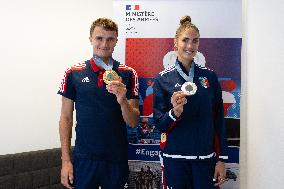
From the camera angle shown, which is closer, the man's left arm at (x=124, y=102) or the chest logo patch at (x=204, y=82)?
the man's left arm at (x=124, y=102)

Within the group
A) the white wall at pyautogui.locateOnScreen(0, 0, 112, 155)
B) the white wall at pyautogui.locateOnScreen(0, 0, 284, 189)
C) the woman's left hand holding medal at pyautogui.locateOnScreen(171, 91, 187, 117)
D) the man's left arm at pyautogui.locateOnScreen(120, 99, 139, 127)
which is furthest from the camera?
the white wall at pyautogui.locateOnScreen(0, 0, 112, 155)

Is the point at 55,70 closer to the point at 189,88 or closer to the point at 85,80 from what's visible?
the point at 85,80

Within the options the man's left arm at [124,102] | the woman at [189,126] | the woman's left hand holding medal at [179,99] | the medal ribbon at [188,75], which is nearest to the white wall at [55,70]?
the woman at [189,126]

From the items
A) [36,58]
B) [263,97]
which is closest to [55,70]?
[36,58]

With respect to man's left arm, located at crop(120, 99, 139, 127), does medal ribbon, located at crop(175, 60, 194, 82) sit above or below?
above

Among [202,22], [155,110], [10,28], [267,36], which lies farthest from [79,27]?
[267,36]

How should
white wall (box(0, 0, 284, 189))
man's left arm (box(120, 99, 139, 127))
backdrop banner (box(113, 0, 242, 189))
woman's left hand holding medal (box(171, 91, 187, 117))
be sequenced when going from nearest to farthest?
1. woman's left hand holding medal (box(171, 91, 187, 117))
2. man's left arm (box(120, 99, 139, 127))
3. white wall (box(0, 0, 284, 189))
4. backdrop banner (box(113, 0, 242, 189))

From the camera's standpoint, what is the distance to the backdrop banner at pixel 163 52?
2.75 metres

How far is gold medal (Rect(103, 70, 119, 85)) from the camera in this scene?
2189mm

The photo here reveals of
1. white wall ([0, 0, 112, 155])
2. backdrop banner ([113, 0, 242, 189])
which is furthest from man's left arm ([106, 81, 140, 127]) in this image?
white wall ([0, 0, 112, 155])

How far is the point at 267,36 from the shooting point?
241cm

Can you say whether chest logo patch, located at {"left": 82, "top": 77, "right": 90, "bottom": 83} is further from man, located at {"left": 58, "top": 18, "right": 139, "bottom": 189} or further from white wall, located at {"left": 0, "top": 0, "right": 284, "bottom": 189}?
white wall, located at {"left": 0, "top": 0, "right": 284, "bottom": 189}

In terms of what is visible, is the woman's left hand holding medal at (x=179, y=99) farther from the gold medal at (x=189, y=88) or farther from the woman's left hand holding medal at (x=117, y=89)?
the woman's left hand holding medal at (x=117, y=89)

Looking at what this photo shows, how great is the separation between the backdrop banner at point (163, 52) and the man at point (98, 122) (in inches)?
20.4
